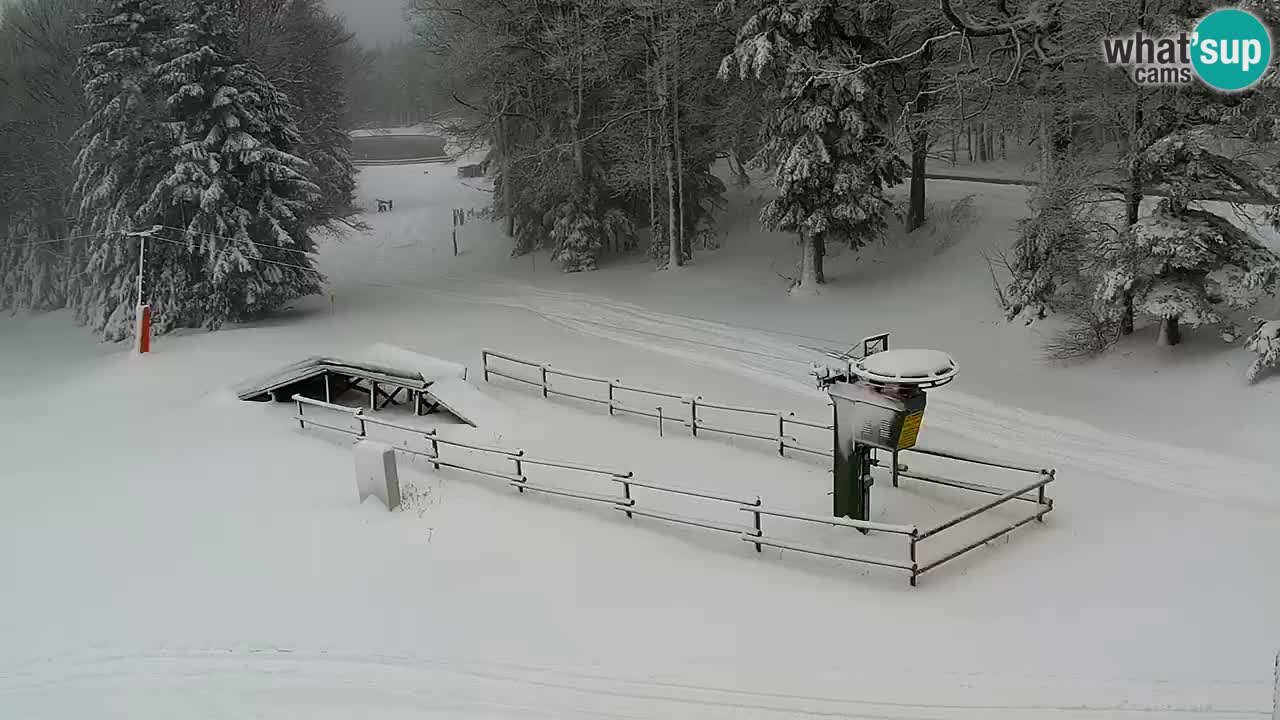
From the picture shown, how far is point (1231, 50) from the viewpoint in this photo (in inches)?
672

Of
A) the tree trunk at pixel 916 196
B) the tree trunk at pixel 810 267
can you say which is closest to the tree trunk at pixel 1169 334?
the tree trunk at pixel 810 267

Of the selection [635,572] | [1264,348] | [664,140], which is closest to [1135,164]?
[1264,348]

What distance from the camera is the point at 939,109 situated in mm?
24859

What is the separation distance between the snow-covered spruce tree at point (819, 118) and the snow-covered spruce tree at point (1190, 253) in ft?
30.9

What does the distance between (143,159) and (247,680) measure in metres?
25.6

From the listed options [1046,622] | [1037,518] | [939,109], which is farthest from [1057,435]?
[939,109]

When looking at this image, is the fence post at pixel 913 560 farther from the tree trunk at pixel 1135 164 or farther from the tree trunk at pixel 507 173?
the tree trunk at pixel 507 173

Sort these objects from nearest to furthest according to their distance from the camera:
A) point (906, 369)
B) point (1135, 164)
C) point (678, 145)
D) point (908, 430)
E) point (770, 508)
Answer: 1. point (906, 369)
2. point (908, 430)
3. point (770, 508)
4. point (1135, 164)
5. point (678, 145)

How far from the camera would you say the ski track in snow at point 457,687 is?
8.70 m

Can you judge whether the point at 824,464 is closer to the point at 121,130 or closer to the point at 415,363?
the point at 415,363

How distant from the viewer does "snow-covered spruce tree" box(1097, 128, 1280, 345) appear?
687 inches

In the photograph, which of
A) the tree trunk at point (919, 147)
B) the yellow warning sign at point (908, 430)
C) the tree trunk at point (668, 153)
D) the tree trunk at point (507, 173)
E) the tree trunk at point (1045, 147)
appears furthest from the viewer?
the tree trunk at point (507, 173)

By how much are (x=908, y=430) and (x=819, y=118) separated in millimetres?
15831

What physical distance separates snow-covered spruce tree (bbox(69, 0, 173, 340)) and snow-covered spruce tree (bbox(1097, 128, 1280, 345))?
27613mm
